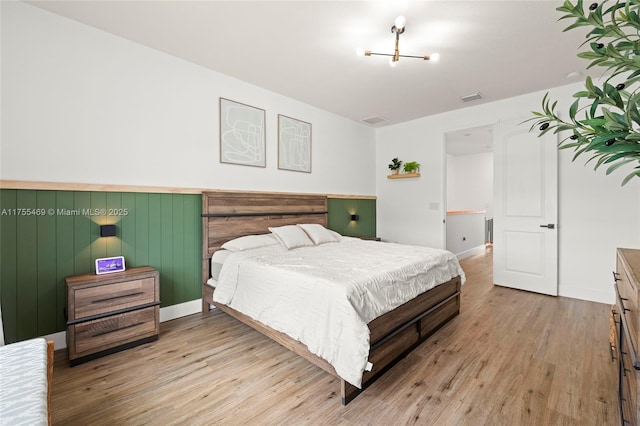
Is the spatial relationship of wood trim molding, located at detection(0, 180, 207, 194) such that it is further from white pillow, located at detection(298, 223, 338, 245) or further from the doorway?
the doorway

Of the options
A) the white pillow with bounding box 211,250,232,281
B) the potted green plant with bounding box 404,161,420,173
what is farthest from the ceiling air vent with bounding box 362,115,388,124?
the white pillow with bounding box 211,250,232,281

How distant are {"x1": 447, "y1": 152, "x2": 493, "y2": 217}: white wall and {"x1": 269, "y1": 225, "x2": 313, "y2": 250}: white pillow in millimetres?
5996

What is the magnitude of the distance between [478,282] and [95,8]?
215 inches

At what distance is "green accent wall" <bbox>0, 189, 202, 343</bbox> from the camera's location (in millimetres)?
2262

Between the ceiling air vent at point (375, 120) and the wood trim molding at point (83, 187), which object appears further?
the ceiling air vent at point (375, 120)

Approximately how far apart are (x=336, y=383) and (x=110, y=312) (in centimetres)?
184

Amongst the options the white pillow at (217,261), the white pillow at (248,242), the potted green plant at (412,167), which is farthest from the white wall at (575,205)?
the white pillow at (217,261)

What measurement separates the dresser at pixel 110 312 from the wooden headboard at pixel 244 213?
0.77 metres

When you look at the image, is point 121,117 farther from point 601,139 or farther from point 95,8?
point 601,139

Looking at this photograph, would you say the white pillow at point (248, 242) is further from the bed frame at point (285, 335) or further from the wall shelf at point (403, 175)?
the wall shelf at point (403, 175)

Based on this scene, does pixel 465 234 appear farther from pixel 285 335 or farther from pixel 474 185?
pixel 285 335

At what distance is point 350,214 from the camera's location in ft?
17.2

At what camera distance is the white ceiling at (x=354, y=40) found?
7.70 ft

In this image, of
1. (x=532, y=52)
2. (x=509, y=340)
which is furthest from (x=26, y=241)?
(x=532, y=52)
